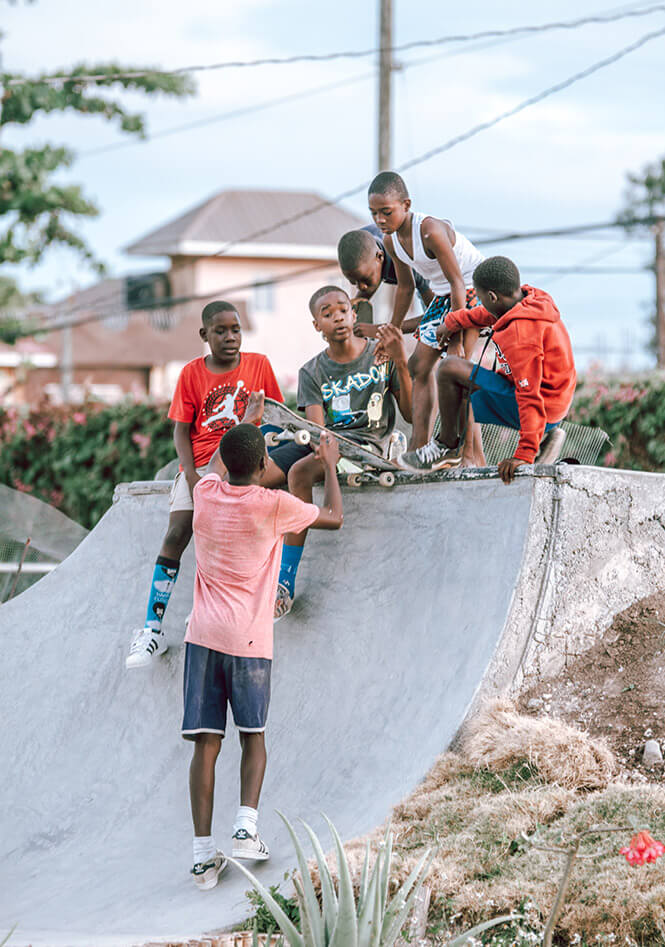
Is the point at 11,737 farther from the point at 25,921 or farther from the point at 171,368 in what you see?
the point at 171,368

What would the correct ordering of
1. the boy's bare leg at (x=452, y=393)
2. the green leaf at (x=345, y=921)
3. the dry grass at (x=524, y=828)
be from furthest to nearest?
the boy's bare leg at (x=452, y=393) < the dry grass at (x=524, y=828) < the green leaf at (x=345, y=921)

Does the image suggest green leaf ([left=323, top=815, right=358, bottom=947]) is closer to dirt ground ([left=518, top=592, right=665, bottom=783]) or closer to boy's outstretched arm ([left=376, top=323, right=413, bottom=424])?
dirt ground ([left=518, top=592, right=665, bottom=783])

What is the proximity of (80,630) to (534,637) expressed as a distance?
3.25 meters

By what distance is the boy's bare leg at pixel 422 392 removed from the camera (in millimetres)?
6590

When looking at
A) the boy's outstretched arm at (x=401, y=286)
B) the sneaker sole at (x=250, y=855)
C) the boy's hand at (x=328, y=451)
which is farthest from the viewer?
the boy's outstretched arm at (x=401, y=286)

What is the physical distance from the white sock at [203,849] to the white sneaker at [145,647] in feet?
5.62

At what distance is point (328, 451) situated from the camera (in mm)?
5781

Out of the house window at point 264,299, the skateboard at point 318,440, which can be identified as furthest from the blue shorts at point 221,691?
the house window at point 264,299

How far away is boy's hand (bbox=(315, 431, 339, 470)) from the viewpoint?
5746 mm

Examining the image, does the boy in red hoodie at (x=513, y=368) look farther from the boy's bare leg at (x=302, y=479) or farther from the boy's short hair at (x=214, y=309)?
the boy's short hair at (x=214, y=309)

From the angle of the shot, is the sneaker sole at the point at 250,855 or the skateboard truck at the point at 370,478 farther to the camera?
the skateboard truck at the point at 370,478

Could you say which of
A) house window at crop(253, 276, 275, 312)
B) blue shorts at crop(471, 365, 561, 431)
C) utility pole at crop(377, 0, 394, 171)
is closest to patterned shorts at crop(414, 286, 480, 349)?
blue shorts at crop(471, 365, 561, 431)

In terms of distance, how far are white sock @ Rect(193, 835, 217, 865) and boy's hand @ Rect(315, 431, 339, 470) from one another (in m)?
1.85

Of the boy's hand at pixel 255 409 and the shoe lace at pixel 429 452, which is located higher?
the boy's hand at pixel 255 409
